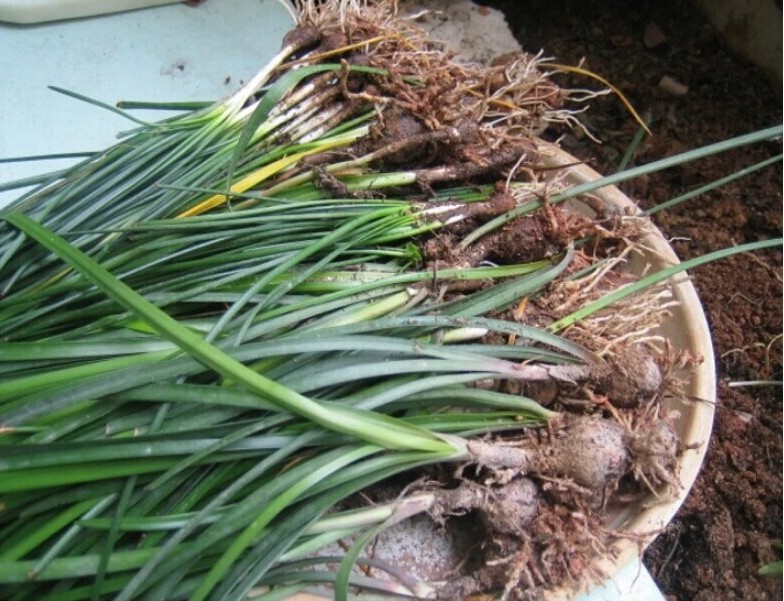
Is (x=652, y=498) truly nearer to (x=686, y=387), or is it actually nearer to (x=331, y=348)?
(x=686, y=387)

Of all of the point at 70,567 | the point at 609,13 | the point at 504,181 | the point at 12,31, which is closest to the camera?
the point at 70,567

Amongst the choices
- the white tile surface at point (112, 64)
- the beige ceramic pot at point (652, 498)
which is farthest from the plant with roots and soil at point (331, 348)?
the white tile surface at point (112, 64)

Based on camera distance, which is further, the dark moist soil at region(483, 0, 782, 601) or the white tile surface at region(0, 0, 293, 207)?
the white tile surface at region(0, 0, 293, 207)

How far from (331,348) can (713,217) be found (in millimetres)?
978

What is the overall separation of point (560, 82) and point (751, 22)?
459mm

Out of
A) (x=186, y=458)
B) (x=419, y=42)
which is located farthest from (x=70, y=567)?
(x=419, y=42)

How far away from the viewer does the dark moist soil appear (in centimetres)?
112

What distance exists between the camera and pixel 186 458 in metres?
0.72

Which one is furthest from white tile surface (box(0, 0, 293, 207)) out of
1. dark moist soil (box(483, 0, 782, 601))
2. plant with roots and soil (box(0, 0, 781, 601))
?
dark moist soil (box(483, 0, 782, 601))

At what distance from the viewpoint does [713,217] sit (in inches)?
54.7

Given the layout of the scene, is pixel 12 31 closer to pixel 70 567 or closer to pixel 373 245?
pixel 373 245

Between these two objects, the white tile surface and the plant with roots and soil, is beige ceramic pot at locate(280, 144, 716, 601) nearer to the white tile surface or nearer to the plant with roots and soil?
the plant with roots and soil

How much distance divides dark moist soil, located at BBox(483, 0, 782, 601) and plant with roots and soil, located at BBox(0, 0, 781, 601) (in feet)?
0.98

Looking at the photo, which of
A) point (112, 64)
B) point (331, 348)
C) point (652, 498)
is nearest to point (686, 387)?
point (652, 498)
